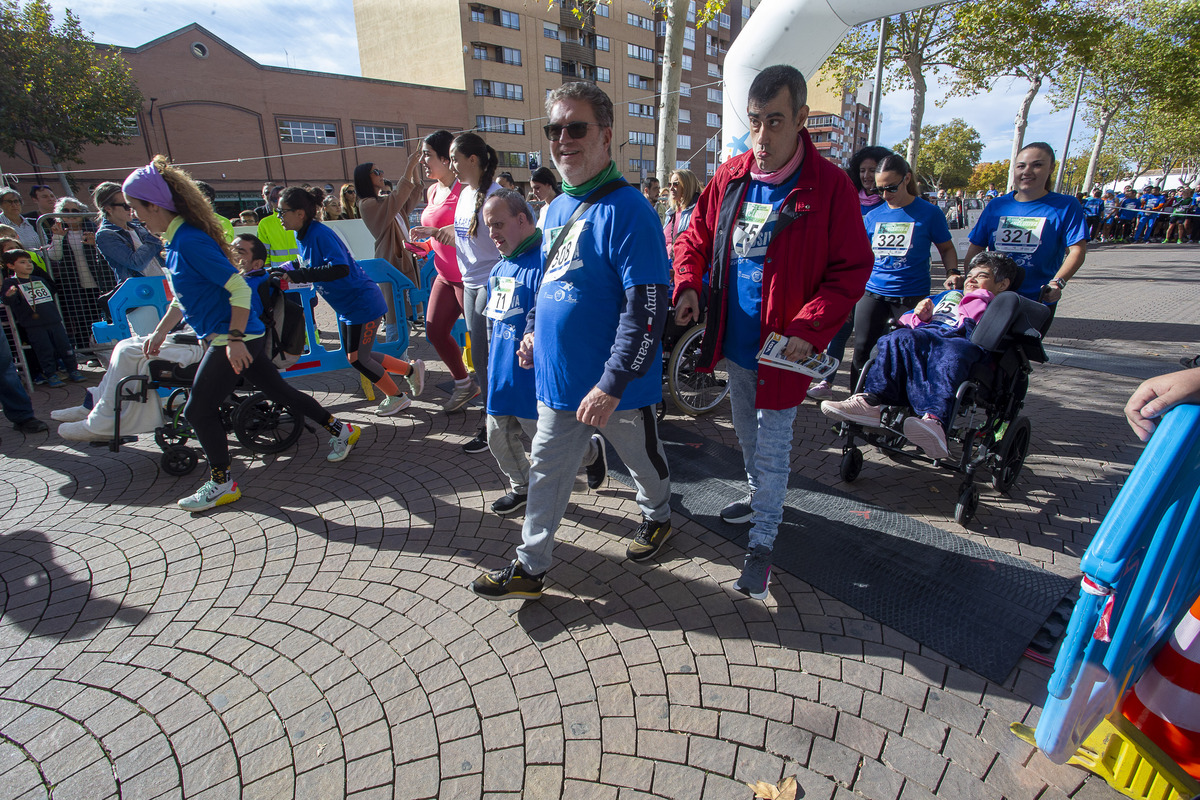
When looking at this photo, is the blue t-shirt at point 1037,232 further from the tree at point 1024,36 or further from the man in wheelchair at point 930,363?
the tree at point 1024,36

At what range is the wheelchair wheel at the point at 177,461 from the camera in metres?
4.14

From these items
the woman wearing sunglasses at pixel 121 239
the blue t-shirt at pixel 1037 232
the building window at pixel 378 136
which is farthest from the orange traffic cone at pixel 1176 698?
the building window at pixel 378 136

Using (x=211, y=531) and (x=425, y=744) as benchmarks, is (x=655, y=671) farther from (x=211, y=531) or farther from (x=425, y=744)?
(x=211, y=531)

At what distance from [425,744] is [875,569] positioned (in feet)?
7.02

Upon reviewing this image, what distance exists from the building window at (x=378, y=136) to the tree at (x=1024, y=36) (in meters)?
32.2

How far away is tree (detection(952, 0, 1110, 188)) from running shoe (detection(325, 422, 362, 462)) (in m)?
18.8

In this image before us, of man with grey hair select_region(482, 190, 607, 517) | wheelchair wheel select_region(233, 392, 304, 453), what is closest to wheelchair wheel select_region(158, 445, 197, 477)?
wheelchair wheel select_region(233, 392, 304, 453)

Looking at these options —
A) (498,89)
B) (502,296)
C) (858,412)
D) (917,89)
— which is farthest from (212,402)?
(498,89)

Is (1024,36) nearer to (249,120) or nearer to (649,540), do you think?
(649,540)

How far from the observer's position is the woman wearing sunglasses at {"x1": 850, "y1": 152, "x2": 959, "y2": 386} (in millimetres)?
4715

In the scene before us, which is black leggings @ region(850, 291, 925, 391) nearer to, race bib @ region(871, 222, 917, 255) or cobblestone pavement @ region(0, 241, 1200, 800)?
race bib @ region(871, 222, 917, 255)

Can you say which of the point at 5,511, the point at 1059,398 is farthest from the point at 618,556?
the point at 1059,398

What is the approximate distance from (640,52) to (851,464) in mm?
59585

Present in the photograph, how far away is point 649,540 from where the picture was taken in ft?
9.94
